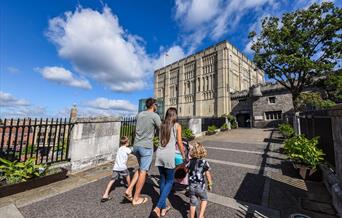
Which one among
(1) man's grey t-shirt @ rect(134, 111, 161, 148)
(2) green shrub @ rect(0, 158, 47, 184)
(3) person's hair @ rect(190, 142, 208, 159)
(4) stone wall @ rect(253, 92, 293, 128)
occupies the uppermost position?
(4) stone wall @ rect(253, 92, 293, 128)

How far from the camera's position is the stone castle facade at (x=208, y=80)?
40.4m

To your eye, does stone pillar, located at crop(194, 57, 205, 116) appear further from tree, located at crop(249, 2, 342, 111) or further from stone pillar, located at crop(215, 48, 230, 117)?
tree, located at crop(249, 2, 342, 111)

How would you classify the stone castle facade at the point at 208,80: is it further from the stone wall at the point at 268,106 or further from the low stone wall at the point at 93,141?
the low stone wall at the point at 93,141

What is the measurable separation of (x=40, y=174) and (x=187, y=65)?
50.7m

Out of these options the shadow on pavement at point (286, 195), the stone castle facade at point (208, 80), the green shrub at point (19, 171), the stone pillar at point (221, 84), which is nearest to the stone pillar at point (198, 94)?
the stone castle facade at point (208, 80)

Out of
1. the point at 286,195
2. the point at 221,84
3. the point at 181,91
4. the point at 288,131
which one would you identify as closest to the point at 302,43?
the point at 288,131

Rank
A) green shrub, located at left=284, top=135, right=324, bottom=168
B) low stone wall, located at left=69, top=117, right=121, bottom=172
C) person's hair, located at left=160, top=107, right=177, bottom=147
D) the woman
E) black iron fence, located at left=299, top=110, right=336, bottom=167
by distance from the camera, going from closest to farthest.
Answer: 1. the woman
2. person's hair, located at left=160, top=107, right=177, bottom=147
3. black iron fence, located at left=299, top=110, right=336, bottom=167
4. green shrub, located at left=284, top=135, right=324, bottom=168
5. low stone wall, located at left=69, top=117, right=121, bottom=172

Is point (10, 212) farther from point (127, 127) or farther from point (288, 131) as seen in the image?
point (288, 131)

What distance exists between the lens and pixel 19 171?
13.3 feet

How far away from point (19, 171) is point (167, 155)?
156 inches

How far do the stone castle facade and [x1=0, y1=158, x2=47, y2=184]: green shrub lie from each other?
36.8m

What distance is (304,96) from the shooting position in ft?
49.0

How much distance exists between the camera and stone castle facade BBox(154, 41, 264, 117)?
4038 centimetres

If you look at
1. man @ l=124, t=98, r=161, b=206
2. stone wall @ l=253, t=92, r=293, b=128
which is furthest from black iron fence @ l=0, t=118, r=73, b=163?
stone wall @ l=253, t=92, r=293, b=128
